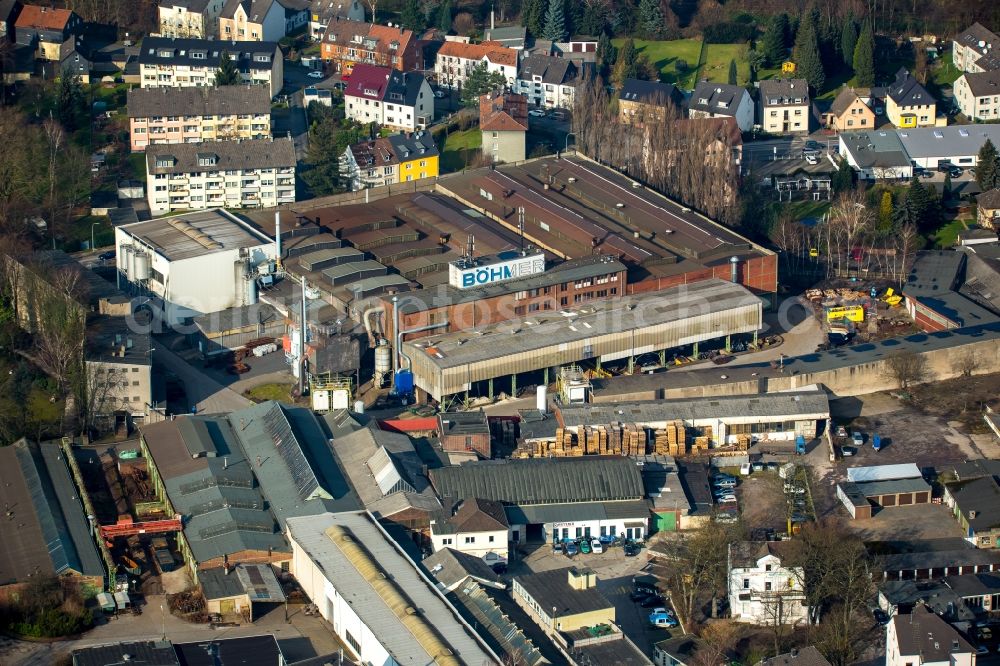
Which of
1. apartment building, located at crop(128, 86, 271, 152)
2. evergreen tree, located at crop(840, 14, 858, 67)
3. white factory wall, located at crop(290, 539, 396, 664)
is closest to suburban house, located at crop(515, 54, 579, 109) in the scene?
evergreen tree, located at crop(840, 14, 858, 67)

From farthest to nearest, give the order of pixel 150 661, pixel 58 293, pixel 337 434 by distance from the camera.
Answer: pixel 58 293, pixel 337 434, pixel 150 661

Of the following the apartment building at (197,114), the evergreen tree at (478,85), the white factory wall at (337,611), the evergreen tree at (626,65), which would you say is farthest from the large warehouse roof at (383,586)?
the evergreen tree at (626,65)

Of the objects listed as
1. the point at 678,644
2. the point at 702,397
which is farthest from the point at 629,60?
the point at 678,644

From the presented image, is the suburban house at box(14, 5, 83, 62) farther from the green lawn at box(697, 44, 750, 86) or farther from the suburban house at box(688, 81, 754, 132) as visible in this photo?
the green lawn at box(697, 44, 750, 86)

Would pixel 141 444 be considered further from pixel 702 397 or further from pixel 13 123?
pixel 13 123

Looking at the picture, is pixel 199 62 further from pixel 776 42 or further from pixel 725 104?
pixel 776 42

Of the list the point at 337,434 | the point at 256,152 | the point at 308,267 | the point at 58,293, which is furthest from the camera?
the point at 256,152

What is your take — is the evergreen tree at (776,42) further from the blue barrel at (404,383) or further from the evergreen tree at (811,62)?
the blue barrel at (404,383)
